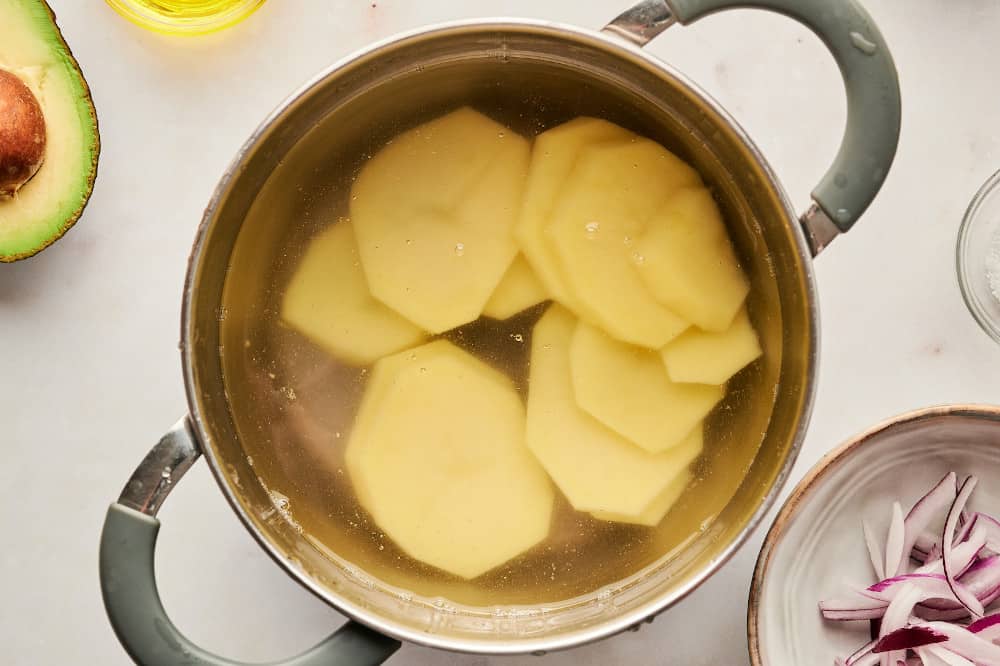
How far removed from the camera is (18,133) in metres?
0.70

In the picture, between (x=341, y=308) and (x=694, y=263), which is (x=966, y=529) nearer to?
(x=694, y=263)

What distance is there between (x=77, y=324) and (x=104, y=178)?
0.13 meters

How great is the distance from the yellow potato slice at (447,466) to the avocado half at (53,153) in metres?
0.27

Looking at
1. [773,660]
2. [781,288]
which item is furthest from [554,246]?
[773,660]

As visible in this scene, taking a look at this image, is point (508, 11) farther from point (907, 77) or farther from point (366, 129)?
point (907, 77)

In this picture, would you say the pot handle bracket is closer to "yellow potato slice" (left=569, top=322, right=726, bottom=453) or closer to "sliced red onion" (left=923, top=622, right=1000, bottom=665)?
"yellow potato slice" (left=569, top=322, right=726, bottom=453)

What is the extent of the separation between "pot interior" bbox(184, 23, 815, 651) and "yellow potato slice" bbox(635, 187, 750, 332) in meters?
0.01

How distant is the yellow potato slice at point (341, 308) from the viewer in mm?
752

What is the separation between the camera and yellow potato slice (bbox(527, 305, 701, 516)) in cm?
75

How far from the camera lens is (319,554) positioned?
2.48ft

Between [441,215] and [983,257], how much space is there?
476 mm

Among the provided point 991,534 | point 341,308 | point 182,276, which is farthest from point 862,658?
point 182,276

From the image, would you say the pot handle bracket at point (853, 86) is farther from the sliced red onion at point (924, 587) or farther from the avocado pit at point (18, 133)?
the avocado pit at point (18, 133)

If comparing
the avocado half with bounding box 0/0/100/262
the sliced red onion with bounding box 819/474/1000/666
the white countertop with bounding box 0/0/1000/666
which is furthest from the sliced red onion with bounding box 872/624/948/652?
the avocado half with bounding box 0/0/100/262
